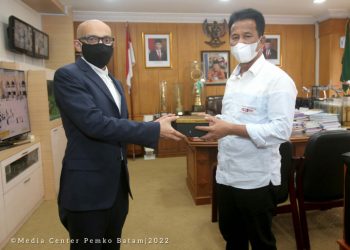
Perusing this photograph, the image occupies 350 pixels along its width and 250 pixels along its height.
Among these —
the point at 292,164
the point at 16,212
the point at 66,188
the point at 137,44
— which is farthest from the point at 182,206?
the point at 137,44

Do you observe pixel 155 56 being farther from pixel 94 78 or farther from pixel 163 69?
pixel 94 78

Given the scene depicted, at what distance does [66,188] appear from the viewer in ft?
A: 4.13

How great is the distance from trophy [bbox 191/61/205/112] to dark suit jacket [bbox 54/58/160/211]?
Answer: 13.8ft

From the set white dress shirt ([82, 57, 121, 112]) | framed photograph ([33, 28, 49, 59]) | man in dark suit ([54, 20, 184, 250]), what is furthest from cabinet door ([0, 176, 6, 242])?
framed photograph ([33, 28, 49, 59])

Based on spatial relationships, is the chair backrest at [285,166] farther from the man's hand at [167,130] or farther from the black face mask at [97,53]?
the black face mask at [97,53]

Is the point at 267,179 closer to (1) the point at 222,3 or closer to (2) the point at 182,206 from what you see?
(2) the point at 182,206

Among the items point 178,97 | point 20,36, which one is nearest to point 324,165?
point 20,36

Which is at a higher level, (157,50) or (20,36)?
(157,50)

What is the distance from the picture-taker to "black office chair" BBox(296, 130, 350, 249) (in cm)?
200

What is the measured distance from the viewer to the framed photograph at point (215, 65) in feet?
18.7

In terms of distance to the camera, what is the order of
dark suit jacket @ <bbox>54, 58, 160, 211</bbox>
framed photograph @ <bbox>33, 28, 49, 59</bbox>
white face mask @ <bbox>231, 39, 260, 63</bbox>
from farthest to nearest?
1. framed photograph @ <bbox>33, 28, 49, 59</bbox>
2. white face mask @ <bbox>231, 39, 260, 63</bbox>
3. dark suit jacket @ <bbox>54, 58, 160, 211</bbox>

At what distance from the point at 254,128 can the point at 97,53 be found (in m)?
0.79

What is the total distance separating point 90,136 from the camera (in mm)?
1203

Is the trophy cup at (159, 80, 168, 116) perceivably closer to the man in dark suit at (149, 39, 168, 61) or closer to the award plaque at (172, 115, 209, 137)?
the man in dark suit at (149, 39, 168, 61)
